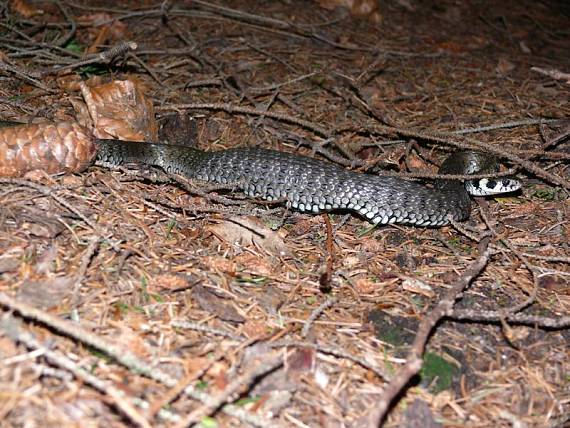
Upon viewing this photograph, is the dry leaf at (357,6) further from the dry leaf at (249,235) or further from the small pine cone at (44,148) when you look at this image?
the small pine cone at (44,148)

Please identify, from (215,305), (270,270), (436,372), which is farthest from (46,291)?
(436,372)

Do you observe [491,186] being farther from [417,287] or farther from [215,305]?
[215,305]

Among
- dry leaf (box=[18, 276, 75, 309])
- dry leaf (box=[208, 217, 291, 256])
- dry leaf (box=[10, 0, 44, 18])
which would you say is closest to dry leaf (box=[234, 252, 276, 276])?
dry leaf (box=[208, 217, 291, 256])

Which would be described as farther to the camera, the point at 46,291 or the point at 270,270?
the point at 270,270

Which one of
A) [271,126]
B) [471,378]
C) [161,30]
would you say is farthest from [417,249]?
[161,30]

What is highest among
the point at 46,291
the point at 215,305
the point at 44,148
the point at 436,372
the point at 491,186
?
the point at 44,148

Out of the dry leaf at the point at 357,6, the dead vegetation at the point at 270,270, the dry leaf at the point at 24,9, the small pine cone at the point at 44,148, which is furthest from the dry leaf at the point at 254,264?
the dry leaf at the point at 357,6

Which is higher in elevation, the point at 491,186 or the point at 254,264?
the point at 254,264
